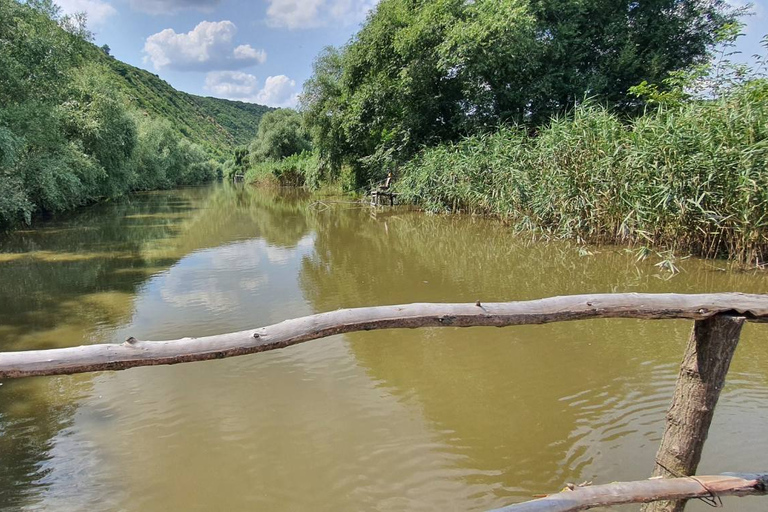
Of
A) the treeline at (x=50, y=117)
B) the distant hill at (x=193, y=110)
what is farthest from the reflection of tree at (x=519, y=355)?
the distant hill at (x=193, y=110)

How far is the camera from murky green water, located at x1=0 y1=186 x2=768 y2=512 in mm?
2863

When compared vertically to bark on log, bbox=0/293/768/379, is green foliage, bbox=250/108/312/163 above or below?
above

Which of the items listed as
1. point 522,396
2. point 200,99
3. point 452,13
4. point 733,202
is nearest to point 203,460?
point 522,396

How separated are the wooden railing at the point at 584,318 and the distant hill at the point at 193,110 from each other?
68060mm

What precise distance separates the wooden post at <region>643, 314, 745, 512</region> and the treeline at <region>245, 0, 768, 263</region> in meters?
6.43

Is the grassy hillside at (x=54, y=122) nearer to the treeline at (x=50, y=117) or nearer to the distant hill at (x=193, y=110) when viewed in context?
the treeline at (x=50, y=117)

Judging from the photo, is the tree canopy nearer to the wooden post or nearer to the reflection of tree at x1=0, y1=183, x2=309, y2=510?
the reflection of tree at x1=0, y1=183, x2=309, y2=510

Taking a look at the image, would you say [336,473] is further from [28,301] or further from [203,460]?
[28,301]

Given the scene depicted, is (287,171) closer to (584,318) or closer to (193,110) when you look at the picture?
(584,318)

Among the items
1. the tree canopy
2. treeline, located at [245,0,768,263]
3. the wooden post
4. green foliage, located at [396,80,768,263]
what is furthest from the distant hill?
the wooden post

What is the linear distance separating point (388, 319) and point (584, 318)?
3.07 ft

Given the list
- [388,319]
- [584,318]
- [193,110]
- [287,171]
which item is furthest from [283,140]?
[193,110]

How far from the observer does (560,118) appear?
1773 centimetres

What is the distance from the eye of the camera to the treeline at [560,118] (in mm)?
7703
